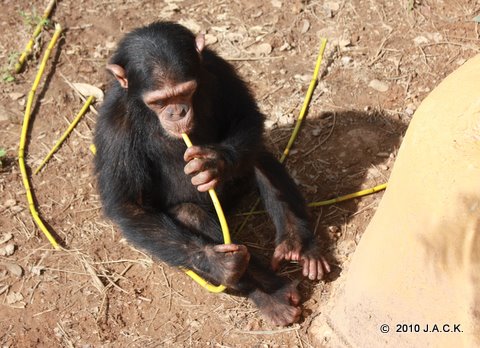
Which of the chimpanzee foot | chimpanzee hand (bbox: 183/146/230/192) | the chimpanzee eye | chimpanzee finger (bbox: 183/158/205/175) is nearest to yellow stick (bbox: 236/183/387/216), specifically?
the chimpanzee foot

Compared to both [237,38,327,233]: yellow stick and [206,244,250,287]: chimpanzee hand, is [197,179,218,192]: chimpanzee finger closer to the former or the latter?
[206,244,250,287]: chimpanzee hand

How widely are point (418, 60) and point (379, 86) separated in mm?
551

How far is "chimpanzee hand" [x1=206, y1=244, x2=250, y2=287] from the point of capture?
4758mm

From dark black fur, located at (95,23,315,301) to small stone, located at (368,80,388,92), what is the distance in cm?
181

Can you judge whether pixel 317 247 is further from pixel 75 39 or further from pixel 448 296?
pixel 75 39

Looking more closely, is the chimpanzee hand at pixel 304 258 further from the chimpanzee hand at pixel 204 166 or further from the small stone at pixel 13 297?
the small stone at pixel 13 297

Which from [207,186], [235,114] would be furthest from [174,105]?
[235,114]

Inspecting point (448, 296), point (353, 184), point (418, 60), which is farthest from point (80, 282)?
point (418, 60)

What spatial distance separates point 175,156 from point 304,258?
1339 mm

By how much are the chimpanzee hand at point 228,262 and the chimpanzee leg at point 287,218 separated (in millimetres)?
659

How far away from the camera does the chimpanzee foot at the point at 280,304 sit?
5.06 m

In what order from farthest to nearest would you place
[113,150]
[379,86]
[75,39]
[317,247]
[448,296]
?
[75,39]
[379,86]
[317,247]
[113,150]
[448,296]

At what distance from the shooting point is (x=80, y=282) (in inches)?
220

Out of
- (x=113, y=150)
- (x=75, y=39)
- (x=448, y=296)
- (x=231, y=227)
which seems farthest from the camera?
(x=75, y=39)
